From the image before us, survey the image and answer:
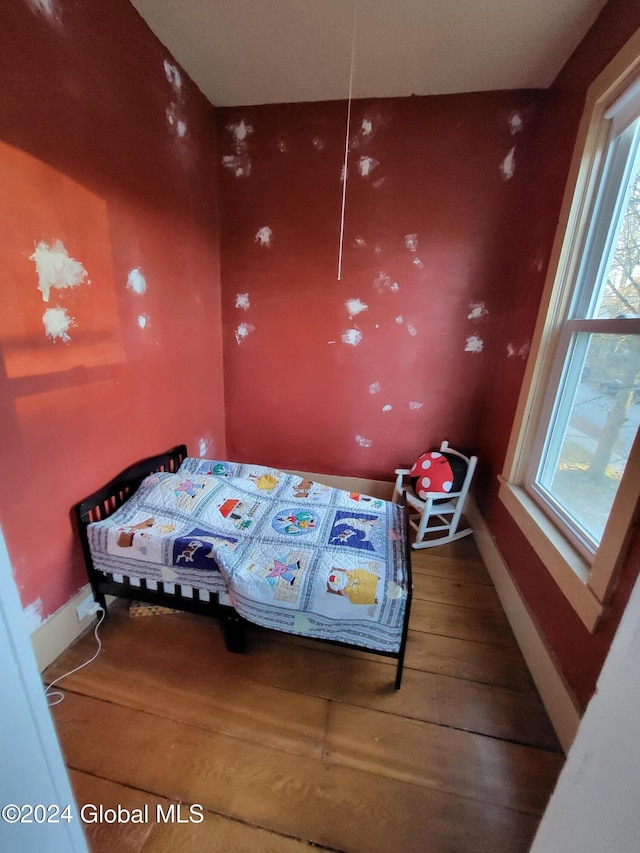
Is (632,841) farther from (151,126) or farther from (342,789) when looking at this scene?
(151,126)

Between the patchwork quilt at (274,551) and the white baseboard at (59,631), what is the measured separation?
0.18 meters

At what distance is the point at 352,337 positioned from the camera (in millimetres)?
2432

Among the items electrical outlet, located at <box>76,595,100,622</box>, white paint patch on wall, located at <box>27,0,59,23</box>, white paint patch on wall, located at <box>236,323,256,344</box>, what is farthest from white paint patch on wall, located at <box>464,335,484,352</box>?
electrical outlet, located at <box>76,595,100,622</box>

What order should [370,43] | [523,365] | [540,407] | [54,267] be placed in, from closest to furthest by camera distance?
[54,267] → [370,43] → [540,407] → [523,365]

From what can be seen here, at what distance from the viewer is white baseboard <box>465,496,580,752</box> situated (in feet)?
3.81

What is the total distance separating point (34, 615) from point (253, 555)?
2.79 feet

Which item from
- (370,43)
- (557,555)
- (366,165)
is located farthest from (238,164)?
(557,555)

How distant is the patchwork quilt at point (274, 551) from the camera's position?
4.16 feet

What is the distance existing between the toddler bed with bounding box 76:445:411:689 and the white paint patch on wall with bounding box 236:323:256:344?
1153mm

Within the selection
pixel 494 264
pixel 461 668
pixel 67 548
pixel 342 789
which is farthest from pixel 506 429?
pixel 67 548

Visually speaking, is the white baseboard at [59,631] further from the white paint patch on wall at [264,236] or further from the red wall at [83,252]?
the white paint patch on wall at [264,236]

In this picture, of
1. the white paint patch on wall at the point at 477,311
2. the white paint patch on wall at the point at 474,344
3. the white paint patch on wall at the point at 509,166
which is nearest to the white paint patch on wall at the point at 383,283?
the white paint patch on wall at the point at 477,311

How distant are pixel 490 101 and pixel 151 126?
1.87 metres

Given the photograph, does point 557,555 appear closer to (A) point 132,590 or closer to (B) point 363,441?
(B) point 363,441
